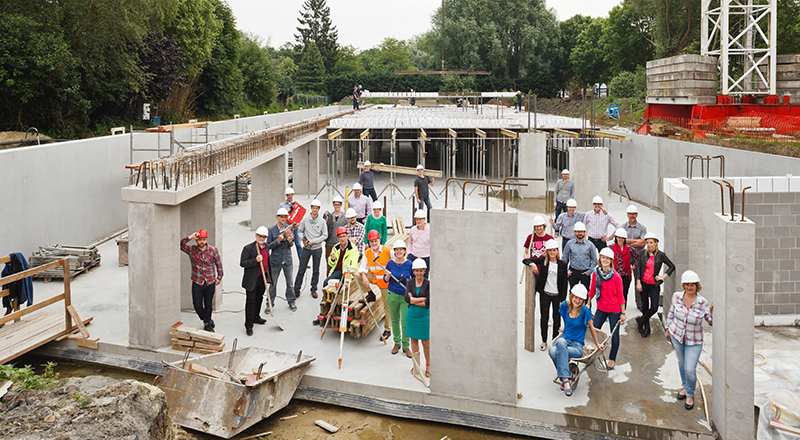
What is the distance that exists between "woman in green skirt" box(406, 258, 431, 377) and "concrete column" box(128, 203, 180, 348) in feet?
10.9

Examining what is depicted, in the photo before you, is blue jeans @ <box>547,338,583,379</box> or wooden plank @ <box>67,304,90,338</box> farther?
wooden plank @ <box>67,304,90,338</box>

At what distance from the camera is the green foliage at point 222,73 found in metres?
36.7

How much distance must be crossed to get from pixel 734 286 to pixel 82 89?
21.7 meters


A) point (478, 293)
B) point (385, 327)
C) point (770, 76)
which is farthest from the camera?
point (770, 76)

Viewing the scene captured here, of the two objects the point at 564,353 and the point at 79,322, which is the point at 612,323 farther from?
the point at 79,322

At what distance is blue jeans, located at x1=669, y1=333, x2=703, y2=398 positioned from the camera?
247 inches

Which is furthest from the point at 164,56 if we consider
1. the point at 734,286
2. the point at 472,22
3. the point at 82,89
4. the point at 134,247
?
the point at 472,22

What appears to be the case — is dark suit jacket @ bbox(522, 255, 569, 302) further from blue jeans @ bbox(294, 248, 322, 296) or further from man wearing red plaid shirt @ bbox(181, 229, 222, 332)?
man wearing red plaid shirt @ bbox(181, 229, 222, 332)

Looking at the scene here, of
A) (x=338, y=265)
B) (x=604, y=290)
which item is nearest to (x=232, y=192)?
(x=338, y=265)

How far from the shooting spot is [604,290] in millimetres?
7211

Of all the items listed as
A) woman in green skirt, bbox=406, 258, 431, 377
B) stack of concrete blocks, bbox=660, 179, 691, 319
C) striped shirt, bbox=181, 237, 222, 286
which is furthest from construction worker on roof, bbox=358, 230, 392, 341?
stack of concrete blocks, bbox=660, 179, 691, 319

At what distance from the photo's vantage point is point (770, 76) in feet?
73.9

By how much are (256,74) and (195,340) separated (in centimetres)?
4123

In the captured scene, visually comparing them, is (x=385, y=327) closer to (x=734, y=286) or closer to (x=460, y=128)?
(x=734, y=286)
